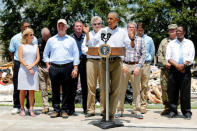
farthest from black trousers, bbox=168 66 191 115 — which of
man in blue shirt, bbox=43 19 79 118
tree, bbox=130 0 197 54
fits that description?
tree, bbox=130 0 197 54

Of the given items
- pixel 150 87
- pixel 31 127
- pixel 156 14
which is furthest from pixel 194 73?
pixel 31 127

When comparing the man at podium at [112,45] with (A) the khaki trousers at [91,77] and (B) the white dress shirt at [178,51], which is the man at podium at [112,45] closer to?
(A) the khaki trousers at [91,77]

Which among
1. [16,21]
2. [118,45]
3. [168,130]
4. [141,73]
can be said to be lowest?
[168,130]

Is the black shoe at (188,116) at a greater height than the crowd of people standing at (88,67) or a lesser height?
lesser

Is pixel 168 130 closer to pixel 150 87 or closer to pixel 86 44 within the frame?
pixel 86 44

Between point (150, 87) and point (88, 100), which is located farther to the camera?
point (150, 87)

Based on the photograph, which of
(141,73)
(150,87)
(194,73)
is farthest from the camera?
(194,73)

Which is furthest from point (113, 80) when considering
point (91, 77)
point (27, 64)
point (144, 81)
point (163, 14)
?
point (163, 14)

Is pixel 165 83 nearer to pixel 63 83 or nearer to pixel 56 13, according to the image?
pixel 63 83

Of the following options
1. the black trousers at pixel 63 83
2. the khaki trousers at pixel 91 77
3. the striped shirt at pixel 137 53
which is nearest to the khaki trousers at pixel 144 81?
the striped shirt at pixel 137 53

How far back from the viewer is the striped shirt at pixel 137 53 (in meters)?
6.49

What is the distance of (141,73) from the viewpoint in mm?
7090

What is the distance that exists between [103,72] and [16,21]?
28834 mm

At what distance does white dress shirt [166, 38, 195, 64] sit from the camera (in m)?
6.45
